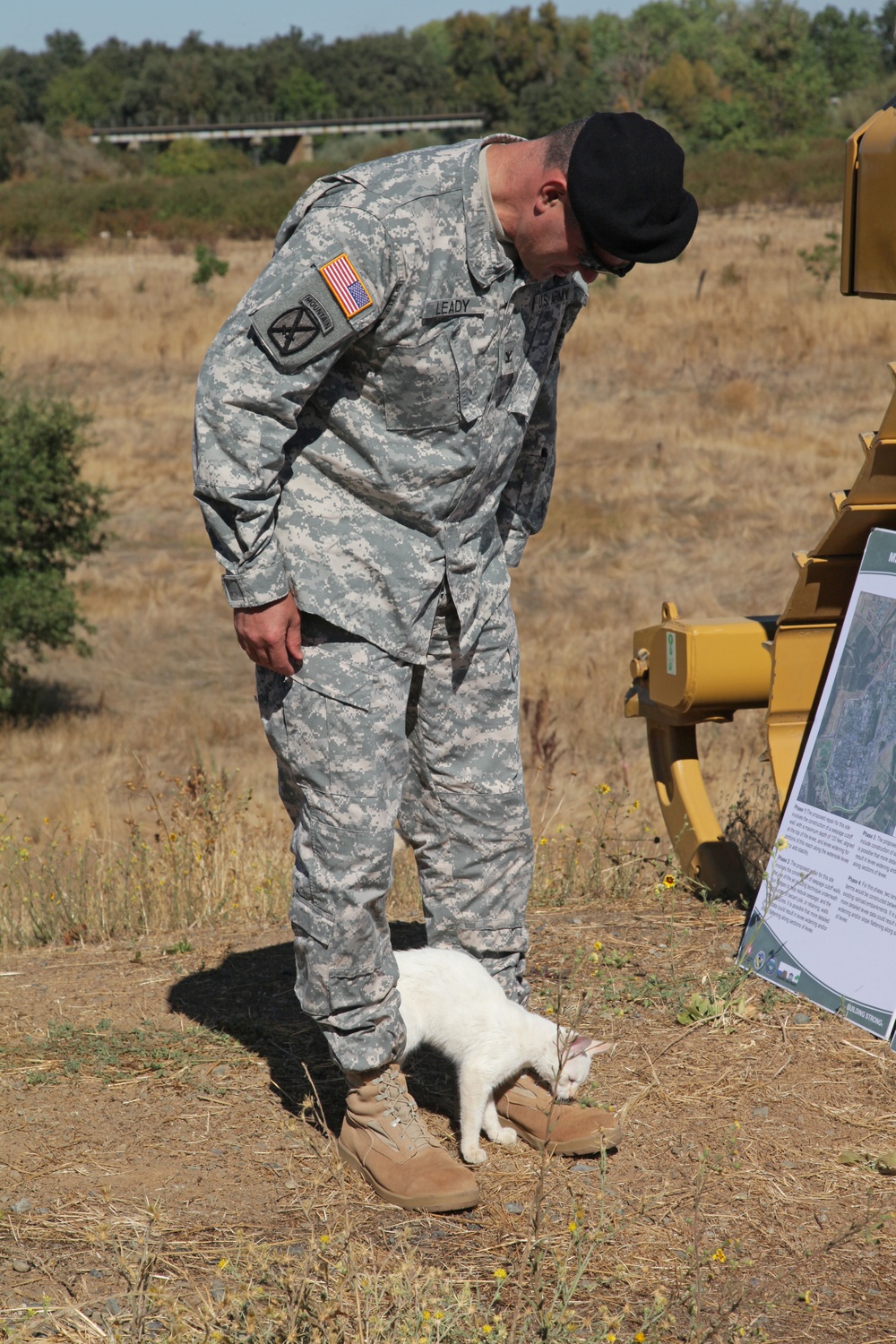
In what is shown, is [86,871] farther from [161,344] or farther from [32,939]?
[161,344]

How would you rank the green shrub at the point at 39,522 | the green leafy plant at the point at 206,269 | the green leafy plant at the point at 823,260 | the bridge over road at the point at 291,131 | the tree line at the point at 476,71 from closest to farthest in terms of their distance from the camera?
1. the green shrub at the point at 39,522
2. the green leafy plant at the point at 823,260
3. the green leafy plant at the point at 206,269
4. the tree line at the point at 476,71
5. the bridge over road at the point at 291,131

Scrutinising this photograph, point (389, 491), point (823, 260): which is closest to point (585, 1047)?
point (389, 491)

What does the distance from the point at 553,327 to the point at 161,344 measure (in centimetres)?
1958

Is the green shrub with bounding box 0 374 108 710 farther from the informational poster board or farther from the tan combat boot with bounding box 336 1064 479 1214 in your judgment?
the tan combat boot with bounding box 336 1064 479 1214

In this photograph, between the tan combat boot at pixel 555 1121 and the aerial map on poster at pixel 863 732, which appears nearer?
the tan combat boot at pixel 555 1121

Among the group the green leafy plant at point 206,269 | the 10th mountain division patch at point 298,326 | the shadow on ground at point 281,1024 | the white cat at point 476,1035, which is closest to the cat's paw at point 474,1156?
the white cat at point 476,1035

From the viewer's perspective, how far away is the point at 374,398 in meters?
2.78

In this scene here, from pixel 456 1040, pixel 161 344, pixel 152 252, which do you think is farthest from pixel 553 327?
pixel 152 252

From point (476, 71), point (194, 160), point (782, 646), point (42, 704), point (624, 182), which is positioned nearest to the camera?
point (624, 182)

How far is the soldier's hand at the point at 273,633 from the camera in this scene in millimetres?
2738

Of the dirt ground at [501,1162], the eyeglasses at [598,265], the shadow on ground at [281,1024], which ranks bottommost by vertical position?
the shadow on ground at [281,1024]

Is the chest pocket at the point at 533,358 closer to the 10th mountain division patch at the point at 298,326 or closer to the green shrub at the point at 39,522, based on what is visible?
the 10th mountain division patch at the point at 298,326

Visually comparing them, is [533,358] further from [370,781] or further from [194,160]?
[194,160]

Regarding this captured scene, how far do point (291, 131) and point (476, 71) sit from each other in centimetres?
1336
